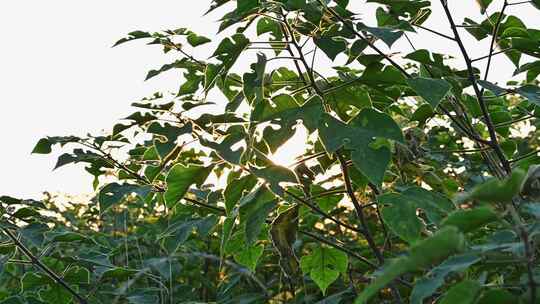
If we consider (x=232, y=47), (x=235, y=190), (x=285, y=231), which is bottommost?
(x=285, y=231)

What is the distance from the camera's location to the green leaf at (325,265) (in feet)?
7.04

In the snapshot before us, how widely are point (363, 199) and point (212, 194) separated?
18.9 inches

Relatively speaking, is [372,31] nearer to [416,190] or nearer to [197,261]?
[416,190]

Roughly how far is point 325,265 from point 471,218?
126 centimetres

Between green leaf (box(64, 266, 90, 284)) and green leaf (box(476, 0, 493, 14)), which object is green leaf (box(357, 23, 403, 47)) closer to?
green leaf (box(476, 0, 493, 14))

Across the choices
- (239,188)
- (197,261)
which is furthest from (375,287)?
(197,261)

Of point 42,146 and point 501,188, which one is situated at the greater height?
point 501,188

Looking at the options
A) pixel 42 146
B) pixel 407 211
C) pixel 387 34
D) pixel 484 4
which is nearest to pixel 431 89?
pixel 387 34

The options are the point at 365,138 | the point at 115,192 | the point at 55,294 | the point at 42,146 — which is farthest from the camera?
the point at 55,294

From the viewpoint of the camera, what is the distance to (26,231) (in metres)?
2.22

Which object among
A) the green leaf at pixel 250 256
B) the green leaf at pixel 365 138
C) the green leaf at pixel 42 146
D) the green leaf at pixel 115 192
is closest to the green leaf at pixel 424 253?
the green leaf at pixel 365 138

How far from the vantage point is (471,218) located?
923mm

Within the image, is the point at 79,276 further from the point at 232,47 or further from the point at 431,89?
the point at 431,89

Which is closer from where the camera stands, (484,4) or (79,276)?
(484,4)
